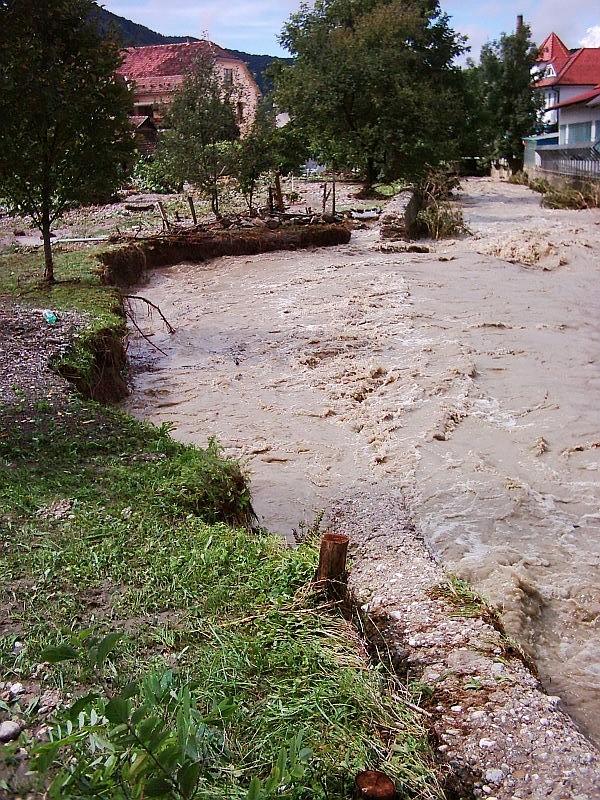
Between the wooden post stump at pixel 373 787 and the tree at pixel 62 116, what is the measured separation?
8.37m

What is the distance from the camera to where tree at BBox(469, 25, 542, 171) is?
154ft

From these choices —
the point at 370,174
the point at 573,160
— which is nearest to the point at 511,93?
the point at 573,160

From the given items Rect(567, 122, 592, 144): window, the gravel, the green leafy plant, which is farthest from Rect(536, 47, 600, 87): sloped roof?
the green leafy plant

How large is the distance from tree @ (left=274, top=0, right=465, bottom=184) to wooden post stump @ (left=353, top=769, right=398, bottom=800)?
2439 centimetres

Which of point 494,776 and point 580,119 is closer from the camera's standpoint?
point 494,776

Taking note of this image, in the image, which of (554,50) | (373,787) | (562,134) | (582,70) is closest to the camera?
(373,787)

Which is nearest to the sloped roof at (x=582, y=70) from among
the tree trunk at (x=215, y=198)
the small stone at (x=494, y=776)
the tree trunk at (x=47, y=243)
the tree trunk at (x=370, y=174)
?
the tree trunk at (x=370, y=174)

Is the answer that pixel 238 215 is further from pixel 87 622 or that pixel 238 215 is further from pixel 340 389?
pixel 87 622

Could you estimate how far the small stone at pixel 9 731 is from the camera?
2727mm

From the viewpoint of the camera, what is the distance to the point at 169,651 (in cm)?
326

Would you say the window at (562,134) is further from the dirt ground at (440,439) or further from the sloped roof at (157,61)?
the dirt ground at (440,439)

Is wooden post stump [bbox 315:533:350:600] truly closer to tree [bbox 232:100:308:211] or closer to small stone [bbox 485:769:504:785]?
small stone [bbox 485:769:504:785]

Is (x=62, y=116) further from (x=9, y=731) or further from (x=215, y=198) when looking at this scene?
(x=9, y=731)

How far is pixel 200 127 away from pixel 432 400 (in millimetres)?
11101
